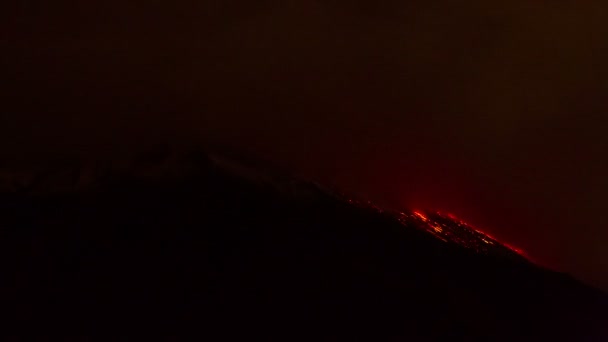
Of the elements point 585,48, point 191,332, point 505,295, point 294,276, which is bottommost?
point 191,332

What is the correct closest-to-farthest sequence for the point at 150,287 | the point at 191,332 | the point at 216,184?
the point at 191,332
the point at 150,287
the point at 216,184

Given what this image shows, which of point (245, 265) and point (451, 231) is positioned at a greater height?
point (451, 231)

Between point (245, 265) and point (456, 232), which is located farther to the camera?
point (456, 232)

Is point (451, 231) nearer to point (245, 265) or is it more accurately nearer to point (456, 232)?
point (456, 232)

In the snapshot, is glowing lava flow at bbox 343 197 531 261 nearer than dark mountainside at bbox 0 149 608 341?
No

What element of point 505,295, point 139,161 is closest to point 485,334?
point 505,295

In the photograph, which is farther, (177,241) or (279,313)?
(177,241)

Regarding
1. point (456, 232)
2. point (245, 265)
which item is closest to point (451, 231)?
point (456, 232)

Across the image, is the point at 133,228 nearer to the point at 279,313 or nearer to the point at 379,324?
the point at 279,313
